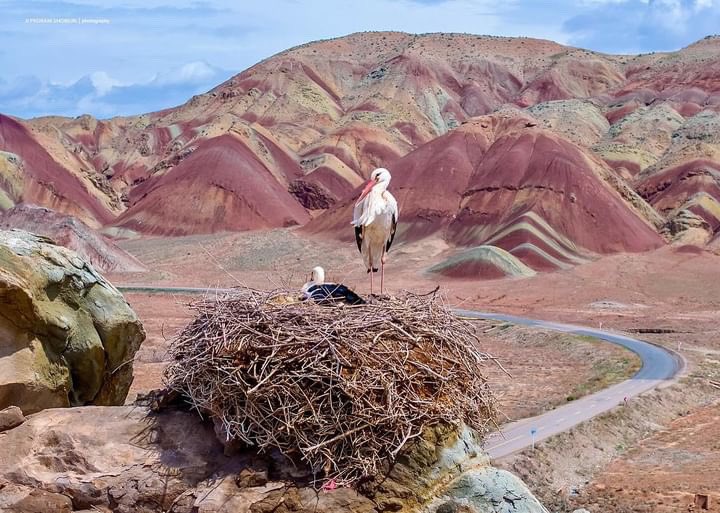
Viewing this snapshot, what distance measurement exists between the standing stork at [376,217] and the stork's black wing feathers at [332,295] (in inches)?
102

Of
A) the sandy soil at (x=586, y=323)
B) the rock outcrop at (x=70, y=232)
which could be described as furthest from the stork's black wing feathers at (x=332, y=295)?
the rock outcrop at (x=70, y=232)

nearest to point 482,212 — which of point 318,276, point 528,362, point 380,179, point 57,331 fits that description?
point 528,362

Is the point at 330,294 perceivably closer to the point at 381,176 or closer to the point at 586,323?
the point at 381,176

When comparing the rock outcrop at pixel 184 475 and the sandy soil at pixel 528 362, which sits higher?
the rock outcrop at pixel 184 475

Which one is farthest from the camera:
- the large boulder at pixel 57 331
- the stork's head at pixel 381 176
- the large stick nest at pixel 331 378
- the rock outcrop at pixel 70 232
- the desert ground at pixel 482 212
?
the rock outcrop at pixel 70 232

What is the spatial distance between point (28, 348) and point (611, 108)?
15289 cm

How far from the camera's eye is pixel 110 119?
172m

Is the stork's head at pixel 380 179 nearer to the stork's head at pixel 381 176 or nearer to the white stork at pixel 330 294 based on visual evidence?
the stork's head at pixel 381 176

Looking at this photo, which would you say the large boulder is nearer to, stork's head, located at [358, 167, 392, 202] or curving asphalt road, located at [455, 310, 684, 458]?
stork's head, located at [358, 167, 392, 202]

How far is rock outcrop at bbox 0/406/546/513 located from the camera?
8039 millimetres

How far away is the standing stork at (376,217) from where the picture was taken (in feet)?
40.5

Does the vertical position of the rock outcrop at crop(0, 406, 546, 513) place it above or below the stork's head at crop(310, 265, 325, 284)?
below

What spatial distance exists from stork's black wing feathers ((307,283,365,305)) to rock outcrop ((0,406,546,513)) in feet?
5.72

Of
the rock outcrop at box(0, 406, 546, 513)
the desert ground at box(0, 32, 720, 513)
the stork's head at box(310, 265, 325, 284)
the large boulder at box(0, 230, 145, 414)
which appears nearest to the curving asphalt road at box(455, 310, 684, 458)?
the desert ground at box(0, 32, 720, 513)
